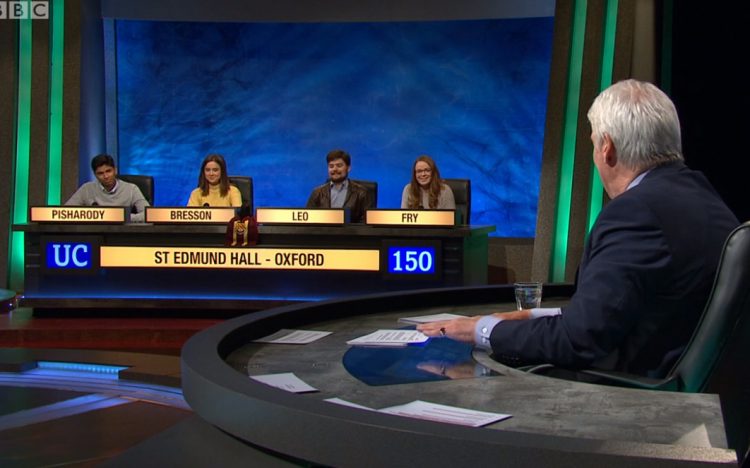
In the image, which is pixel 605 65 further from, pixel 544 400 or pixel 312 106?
pixel 544 400

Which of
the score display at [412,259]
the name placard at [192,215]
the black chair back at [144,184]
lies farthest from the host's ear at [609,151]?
the black chair back at [144,184]

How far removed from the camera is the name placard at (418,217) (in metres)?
5.04

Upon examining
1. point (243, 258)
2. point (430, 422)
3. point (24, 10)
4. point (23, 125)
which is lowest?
point (243, 258)

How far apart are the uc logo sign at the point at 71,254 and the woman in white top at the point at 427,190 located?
210 centimetres

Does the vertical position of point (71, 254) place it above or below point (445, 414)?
below

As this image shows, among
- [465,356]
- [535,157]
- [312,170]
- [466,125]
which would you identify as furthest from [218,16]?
Answer: [465,356]

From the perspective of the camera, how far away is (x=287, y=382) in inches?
53.4

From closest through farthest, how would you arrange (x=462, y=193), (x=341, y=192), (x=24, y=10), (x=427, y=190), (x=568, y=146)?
(x=427, y=190) → (x=341, y=192) → (x=462, y=193) → (x=568, y=146) → (x=24, y=10)

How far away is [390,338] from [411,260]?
329 cm

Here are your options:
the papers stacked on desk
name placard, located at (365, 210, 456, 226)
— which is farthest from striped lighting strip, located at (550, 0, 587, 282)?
the papers stacked on desk

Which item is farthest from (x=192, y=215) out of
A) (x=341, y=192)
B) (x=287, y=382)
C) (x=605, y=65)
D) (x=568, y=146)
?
(x=287, y=382)

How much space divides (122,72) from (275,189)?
191cm

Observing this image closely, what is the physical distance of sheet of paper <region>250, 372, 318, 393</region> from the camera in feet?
4.27

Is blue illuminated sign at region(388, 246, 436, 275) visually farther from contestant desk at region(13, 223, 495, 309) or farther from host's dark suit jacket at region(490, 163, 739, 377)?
host's dark suit jacket at region(490, 163, 739, 377)
